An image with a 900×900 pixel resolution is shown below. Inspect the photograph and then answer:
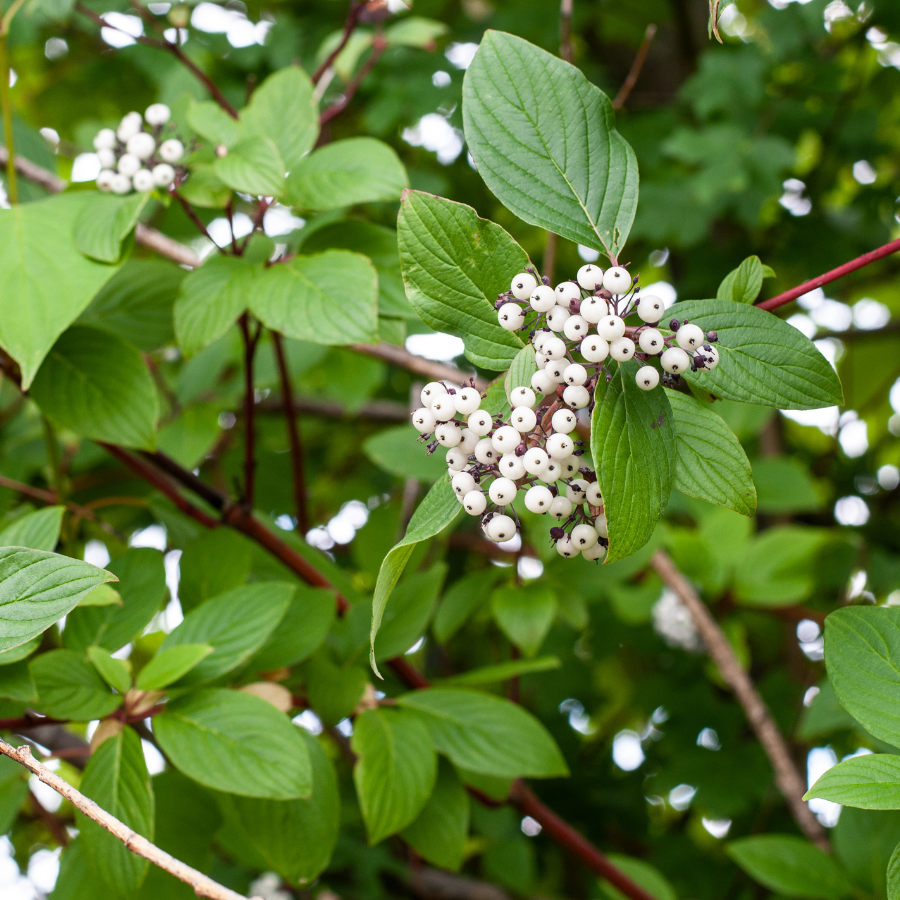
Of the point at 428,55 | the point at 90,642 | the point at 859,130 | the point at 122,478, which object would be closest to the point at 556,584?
the point at 90,642

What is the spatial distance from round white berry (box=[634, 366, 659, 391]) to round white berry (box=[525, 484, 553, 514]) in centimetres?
9

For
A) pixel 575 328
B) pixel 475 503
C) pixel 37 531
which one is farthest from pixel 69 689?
pixel 575 328

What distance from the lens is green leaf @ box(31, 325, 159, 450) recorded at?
34.4 inches

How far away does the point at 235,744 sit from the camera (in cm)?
74

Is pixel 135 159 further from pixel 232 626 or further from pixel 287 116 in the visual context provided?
pixel 232 626

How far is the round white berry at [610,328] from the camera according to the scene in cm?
50

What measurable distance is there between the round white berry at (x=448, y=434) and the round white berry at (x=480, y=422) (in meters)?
0.01

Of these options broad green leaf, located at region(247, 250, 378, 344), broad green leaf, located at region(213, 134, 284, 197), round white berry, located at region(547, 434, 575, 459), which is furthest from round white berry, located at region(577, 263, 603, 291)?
broad green leaf, located at region(213, 134, 284, 197)

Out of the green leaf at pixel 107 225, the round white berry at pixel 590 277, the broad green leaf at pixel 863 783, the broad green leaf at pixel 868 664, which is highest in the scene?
the round white berry at pixel 590 277

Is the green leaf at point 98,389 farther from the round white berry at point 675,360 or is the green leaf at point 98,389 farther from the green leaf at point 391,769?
the round white berry at point 675,360

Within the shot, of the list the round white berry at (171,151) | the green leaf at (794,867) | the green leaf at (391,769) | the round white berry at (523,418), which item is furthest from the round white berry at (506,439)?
the green leaf at (794,867)

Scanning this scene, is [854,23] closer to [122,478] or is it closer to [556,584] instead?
[556,584]

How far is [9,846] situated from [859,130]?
8.05 feet

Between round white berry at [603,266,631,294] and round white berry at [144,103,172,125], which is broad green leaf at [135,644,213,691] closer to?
round white berry at [603,266,631,294]
